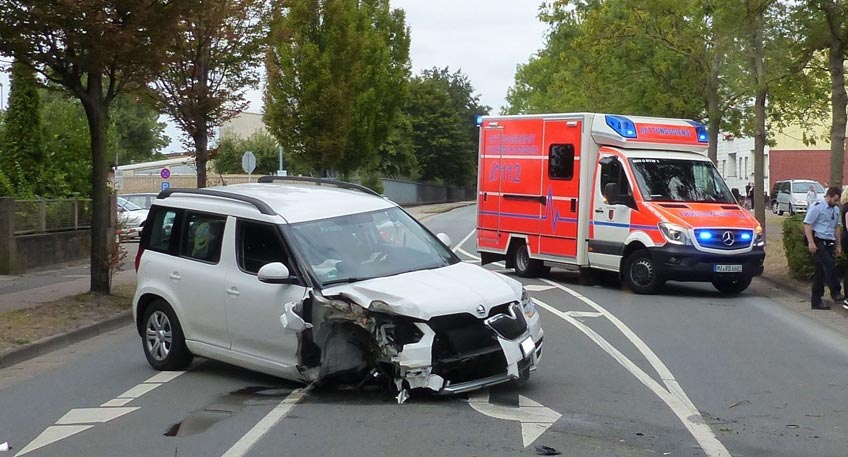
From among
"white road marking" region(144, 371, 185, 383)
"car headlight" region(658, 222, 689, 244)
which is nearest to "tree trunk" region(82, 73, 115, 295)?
"white road marking" region(144, 371, 185, 383)

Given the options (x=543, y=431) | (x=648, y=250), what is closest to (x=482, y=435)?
(x=543, y=431)

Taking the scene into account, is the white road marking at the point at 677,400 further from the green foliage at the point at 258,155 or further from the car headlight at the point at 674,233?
the green foliage at the point at 258,155

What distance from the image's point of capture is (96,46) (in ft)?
46.8

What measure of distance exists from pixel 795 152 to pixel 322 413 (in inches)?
2387

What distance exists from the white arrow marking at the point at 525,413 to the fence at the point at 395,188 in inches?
1017

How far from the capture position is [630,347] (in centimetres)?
1125

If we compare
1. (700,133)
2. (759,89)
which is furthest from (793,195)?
(700,133)

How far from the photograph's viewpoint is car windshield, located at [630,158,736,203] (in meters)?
17.4

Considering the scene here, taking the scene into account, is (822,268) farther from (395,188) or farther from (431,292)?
(395,188)

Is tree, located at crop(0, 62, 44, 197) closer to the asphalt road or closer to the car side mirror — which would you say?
the asphalt road

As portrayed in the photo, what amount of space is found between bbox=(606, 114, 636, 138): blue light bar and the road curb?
336 inches

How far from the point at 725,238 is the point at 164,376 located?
32.7 feet

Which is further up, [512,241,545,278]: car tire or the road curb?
[512,241,545,278]: car tire

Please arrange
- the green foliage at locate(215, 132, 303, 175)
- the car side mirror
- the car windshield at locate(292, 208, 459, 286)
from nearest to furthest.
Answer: the car side mirror → the car windshield at locate(292, 208, 459, 286) → the green foliage at locate(215, 132, 303, 175)
